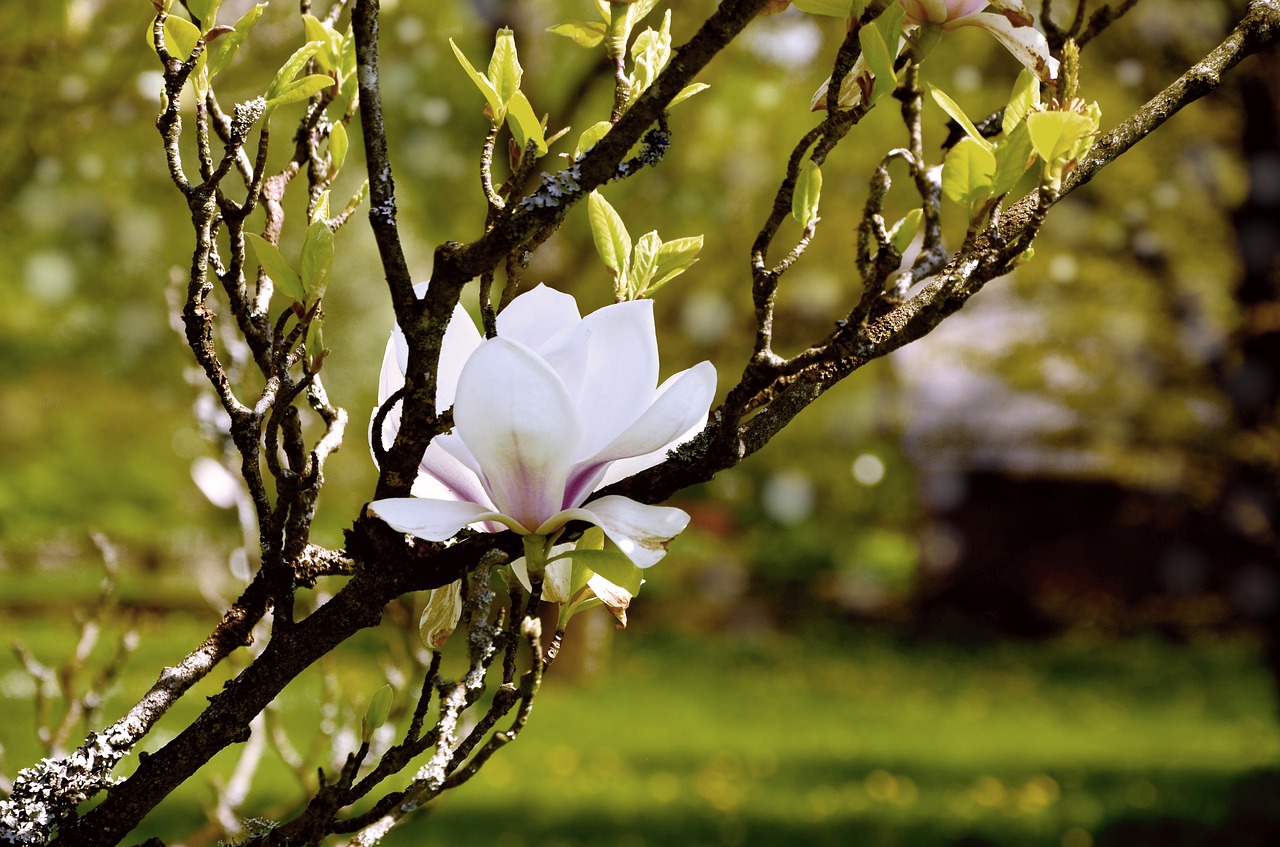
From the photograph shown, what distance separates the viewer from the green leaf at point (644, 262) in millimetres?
692

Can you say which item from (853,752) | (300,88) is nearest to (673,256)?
(300,88)

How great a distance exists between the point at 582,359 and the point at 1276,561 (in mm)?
4370

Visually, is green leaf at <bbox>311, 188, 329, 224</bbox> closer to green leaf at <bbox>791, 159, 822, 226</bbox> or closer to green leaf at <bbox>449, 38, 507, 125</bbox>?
green leaf at <bbox>449, 38, 507, 125</bbox>

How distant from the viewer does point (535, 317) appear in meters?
0.66

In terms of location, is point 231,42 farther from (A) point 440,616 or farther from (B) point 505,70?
(A) point 440,616

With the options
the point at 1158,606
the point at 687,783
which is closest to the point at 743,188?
the point at 687,783

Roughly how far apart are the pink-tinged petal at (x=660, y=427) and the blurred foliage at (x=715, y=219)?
0.89m

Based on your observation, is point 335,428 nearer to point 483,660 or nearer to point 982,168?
point 483,660

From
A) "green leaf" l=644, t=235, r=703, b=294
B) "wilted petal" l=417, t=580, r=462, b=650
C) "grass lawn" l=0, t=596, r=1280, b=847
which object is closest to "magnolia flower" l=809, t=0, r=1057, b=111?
"green leaf" l=644, t=235, r=703, b=294

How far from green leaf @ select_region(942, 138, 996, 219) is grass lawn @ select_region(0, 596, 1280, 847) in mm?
2672

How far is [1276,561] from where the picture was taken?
4238 mm

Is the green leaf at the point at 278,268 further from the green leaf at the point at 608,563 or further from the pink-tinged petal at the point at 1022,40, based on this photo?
the pink-tinged petal at the point at 1022,40

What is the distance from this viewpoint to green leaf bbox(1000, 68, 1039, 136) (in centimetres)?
68

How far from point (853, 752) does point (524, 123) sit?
6728 millimetres
